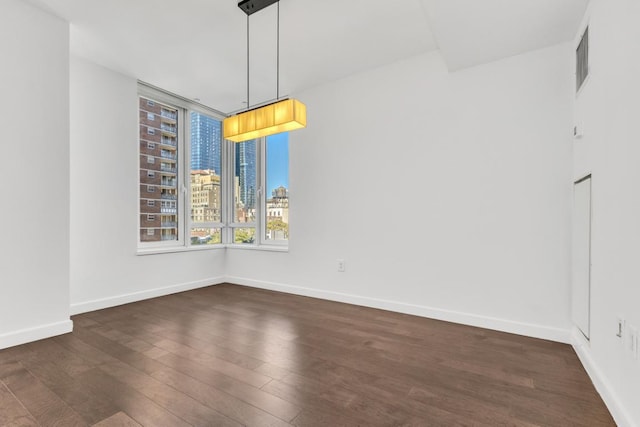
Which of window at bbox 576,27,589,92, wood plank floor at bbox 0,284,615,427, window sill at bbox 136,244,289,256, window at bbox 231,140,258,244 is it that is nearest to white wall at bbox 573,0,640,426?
window at bbox 576,27,589,92

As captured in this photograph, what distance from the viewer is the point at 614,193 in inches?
64.3

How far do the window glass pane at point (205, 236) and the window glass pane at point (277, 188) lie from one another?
0.90 m

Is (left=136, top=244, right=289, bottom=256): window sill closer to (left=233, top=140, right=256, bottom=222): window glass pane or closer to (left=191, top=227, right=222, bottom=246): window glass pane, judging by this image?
(left=191, top=227, right=222, bottom=246): window glass pane

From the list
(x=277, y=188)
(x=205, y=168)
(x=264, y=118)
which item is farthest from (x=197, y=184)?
(x=264, y=118)

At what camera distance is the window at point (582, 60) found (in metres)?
2.17

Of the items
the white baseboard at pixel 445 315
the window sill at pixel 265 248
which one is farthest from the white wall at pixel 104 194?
the white baseboard at pixel 445 315

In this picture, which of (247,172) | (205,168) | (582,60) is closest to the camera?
(582,60)

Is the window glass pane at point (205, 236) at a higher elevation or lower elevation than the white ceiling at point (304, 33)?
lower

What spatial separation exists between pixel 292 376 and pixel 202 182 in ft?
11.8

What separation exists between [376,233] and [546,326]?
1.74 meters

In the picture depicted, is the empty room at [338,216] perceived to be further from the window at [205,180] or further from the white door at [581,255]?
the window at [205,180]

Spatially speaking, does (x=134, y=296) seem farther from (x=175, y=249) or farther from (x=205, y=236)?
(x=205, y=236)

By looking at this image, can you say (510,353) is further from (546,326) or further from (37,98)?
(37,98)

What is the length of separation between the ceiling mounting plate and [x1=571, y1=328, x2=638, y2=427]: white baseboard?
11.0 ft
